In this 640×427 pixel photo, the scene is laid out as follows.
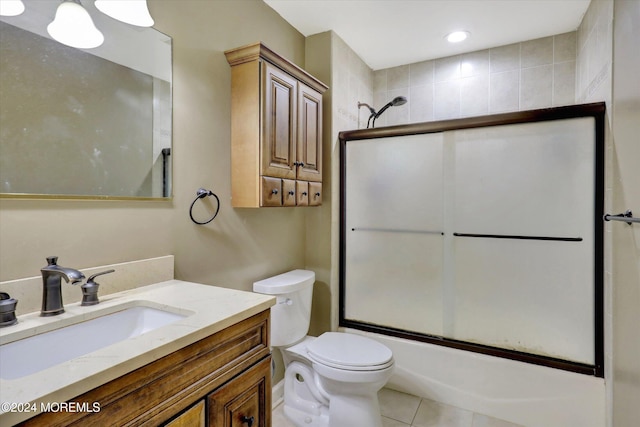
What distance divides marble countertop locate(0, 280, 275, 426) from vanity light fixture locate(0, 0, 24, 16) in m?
0.85

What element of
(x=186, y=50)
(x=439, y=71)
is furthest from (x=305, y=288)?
(x=439, y=71)

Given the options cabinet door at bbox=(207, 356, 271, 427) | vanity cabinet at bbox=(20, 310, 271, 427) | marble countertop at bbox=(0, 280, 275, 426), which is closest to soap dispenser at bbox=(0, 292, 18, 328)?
marble countertop at bbox=(0, 280, 275, 426)

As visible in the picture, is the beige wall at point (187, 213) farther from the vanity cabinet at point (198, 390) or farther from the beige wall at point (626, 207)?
the beige wall at point (626, 207)

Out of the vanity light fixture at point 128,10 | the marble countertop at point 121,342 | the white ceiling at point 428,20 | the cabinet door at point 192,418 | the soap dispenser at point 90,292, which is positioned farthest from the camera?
the white ceiling at point 428,20

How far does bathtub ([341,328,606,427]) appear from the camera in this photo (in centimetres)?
172

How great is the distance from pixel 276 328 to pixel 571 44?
8.97ft

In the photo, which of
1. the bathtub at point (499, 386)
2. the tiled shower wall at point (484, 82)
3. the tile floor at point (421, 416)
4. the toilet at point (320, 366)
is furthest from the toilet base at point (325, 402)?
the tiled shower wall at point (484, 82)

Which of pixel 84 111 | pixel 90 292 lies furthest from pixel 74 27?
pixel 90 292

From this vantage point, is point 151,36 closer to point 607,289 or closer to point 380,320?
point 380,320

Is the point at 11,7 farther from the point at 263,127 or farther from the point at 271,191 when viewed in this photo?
the point at 271,191

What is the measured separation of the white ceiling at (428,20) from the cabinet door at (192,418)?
6.83ft

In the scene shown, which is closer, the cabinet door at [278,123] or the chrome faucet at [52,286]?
the chrome faucet at [52,286]

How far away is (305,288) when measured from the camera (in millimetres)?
1966

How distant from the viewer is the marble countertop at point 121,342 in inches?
22.0
